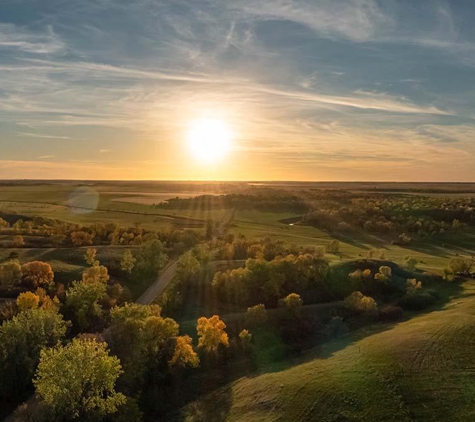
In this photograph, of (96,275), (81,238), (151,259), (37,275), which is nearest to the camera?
(37,275)

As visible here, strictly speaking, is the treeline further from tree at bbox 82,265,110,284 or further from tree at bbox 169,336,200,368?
tree at bbox 169,336,200,368

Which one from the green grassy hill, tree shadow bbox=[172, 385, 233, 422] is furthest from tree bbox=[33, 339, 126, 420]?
the green grassy hill

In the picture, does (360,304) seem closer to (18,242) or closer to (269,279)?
(269,279)

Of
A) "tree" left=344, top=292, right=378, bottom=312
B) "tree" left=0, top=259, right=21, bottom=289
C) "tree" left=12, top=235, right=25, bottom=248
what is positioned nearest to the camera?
"tree" left=344, top=292, right=378, bottom=312

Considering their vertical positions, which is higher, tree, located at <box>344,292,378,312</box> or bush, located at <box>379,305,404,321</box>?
tree, located at <box>344,292,378,312</box>

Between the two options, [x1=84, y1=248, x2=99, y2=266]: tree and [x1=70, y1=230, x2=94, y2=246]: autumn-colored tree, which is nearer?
[x1=84, y1=248, x2=99, y2=266]: tree

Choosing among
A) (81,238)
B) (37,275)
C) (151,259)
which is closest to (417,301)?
(151,259)

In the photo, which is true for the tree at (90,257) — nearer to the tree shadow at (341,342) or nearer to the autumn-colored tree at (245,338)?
the autumn-colored tree at (245,338)
